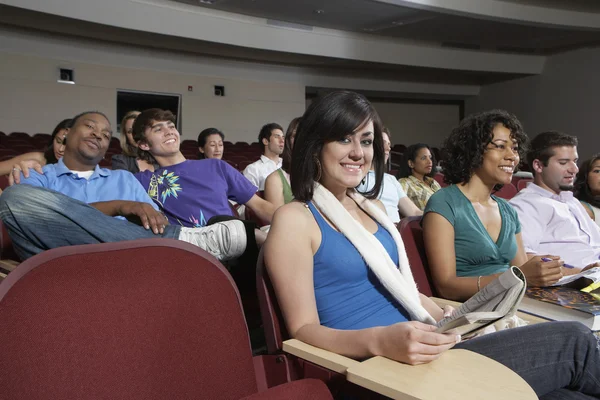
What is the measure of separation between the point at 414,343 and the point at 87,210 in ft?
4.00

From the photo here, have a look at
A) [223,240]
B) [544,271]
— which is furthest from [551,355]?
[223,240]

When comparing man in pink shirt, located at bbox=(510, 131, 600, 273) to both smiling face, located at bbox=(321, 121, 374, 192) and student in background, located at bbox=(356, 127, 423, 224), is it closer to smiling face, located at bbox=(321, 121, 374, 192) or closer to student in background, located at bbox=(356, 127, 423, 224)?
student in background, located at bbox=(356, 127, 423, 224)

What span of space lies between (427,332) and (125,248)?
63 centimetres

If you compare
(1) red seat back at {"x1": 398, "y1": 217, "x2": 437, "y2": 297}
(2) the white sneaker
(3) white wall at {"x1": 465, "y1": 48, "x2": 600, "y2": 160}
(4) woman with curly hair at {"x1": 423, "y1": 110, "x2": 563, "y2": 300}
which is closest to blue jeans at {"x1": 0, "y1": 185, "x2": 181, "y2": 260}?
(2) the white sneaker

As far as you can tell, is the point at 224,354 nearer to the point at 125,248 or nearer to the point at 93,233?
the point at 125,248

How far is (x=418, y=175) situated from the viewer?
4.16 m

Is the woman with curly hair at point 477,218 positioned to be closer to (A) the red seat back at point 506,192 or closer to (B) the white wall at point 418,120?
(A) the red seat back at point 506,192

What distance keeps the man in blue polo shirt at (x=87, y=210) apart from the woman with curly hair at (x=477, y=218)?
2.31 ft

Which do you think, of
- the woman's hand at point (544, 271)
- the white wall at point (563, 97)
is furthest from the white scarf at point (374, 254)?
the white wall at point (563, 97)

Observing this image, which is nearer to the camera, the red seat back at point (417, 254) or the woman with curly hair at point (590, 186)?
the red seat back at point (417, 254)

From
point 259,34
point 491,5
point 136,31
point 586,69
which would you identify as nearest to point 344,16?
point 259,34

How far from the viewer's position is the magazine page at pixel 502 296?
99 centimetres

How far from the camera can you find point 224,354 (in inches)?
43.6

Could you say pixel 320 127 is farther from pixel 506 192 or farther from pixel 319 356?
pixel 506 192
